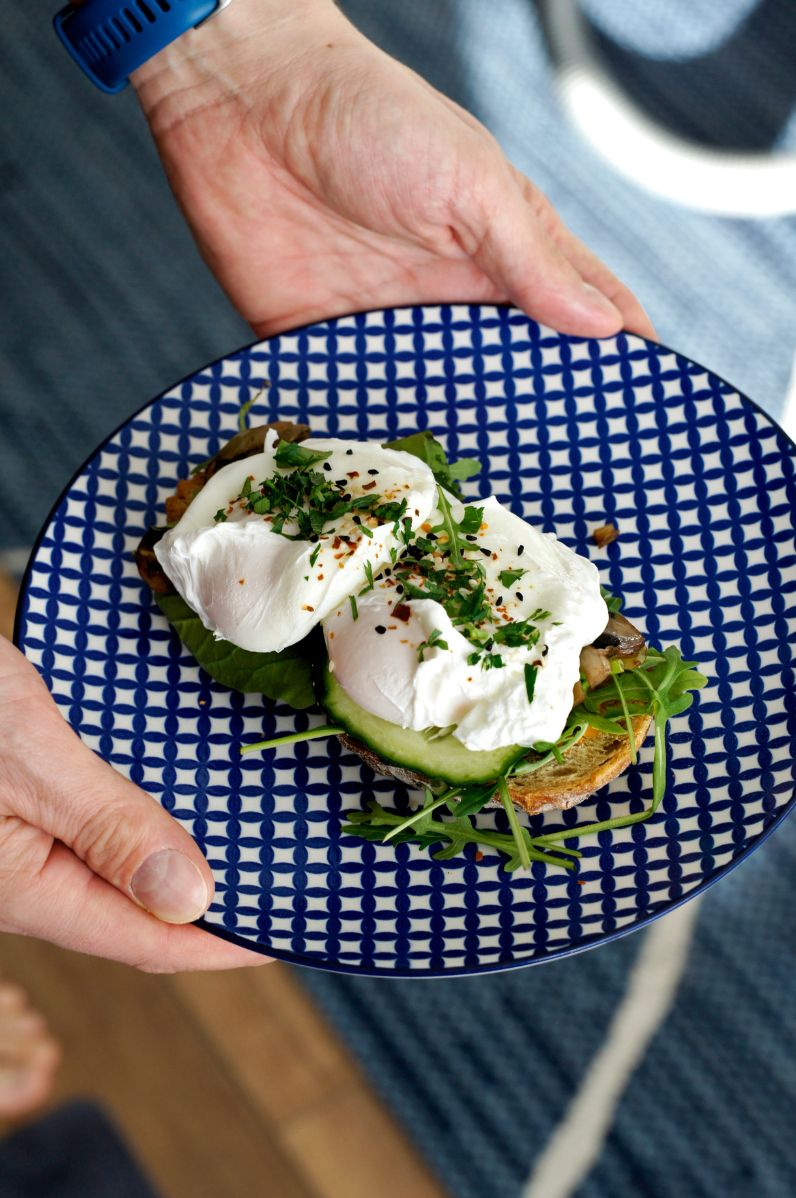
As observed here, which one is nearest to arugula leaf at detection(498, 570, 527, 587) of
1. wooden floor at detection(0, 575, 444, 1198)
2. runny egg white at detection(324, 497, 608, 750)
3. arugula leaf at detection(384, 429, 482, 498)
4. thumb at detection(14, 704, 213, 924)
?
runny egg white at detection(324, 497, 608, 750)

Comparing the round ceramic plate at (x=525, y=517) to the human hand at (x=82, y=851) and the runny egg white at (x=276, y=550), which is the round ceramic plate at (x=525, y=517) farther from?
the runny egg white at (x=276, y=550)

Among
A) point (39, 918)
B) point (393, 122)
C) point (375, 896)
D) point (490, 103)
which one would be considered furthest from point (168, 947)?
point (490, 103)

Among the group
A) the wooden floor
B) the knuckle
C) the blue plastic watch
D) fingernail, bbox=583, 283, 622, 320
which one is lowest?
the wooden floor

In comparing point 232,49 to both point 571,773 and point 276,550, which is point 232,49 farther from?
point 571,773

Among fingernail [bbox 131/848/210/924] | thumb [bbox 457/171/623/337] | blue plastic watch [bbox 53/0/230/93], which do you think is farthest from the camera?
blue plastic watch [bbox 53/0/230/93]

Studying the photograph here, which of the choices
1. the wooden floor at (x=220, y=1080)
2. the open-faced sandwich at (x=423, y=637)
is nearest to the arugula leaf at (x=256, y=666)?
the open-faced sandwich at (x=423, y=637)

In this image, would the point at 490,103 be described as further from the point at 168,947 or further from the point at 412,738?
the point at 168,947

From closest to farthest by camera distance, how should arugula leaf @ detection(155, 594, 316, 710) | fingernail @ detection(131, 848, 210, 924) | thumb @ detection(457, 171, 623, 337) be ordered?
fingernail @ detection(131, 848, 210, 924)
arugula leaf @ detection(155, 594, 316, 710)
thumb @ detection(457, 171, 623, 337)

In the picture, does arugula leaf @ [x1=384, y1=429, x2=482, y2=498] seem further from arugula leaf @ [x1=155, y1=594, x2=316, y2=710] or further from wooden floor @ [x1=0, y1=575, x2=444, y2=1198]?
wooden floor @ [x1=0, y1=575, x2=444, y2=1198]
